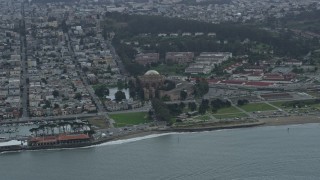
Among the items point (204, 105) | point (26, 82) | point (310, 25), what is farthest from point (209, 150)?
point (310, 25)

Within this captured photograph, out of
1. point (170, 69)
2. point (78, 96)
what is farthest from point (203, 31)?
point (78, 96)

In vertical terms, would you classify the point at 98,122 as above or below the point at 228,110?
below

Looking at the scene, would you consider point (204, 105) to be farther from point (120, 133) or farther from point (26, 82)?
point (26, 82)

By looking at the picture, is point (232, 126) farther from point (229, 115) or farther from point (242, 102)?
point (242, 102)

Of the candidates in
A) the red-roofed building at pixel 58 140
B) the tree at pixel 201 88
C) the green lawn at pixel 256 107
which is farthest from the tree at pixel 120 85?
the red-roofed building at pixel 58 140

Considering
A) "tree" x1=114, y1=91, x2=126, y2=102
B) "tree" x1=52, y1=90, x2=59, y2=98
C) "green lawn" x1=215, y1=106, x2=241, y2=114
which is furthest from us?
"tree" x1=52, y1=90, x2=59, y2=98

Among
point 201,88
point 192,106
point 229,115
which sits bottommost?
point 229,115

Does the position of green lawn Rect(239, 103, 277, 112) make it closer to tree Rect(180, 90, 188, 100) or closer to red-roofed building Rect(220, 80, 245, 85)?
tree Rect(180, 90, 188, 100)

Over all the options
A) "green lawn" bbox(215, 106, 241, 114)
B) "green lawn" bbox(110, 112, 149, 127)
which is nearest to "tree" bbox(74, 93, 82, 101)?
"green lawn" bbox(110, 112, 149, 127)
